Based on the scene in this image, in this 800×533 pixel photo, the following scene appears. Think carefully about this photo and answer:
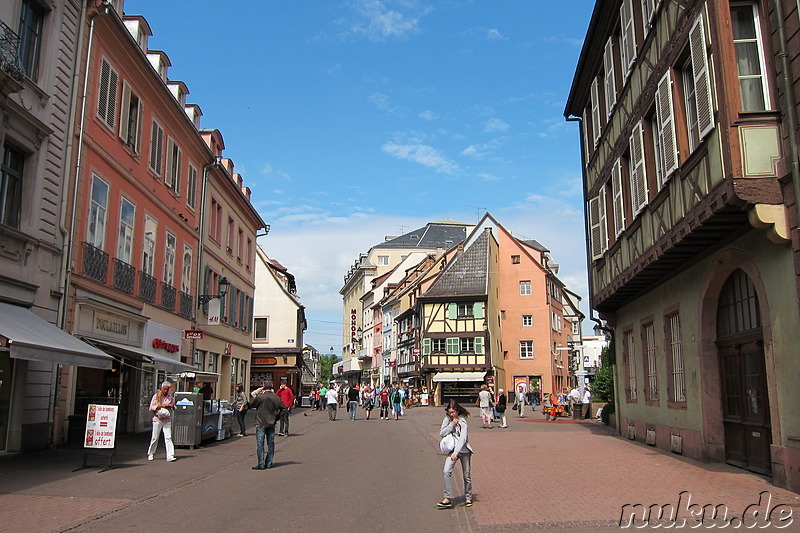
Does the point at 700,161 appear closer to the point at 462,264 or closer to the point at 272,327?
the point at 272,327

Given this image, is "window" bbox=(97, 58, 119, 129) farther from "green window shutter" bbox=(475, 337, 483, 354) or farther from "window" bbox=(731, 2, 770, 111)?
"green window shutter" bbox=(475, 337, 483, 354)

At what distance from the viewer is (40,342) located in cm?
1149

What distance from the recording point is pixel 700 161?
1117cm

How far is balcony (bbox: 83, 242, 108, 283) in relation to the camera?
16.2 m

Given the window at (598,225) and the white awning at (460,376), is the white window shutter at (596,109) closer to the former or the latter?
the window at (598,225)

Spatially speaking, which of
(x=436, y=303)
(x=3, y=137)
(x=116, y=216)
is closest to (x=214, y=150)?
(x=116, y=216)

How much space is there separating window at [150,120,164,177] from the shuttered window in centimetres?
1473

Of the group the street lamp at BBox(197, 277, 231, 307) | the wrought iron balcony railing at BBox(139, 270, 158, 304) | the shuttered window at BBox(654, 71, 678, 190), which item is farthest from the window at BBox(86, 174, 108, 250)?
the shuttered window at BBox(654, 71, 678, 190)

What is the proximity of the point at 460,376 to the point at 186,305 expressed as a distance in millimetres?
29312

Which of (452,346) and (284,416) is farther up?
(452,346)

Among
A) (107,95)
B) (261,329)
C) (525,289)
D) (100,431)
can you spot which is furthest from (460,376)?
(100,431)

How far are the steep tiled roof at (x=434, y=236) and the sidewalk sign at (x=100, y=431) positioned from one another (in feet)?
257

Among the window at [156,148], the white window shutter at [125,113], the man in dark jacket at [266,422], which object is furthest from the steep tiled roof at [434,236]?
the man in dark jacket at [266,422]

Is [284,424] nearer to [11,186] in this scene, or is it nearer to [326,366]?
[11,186]
